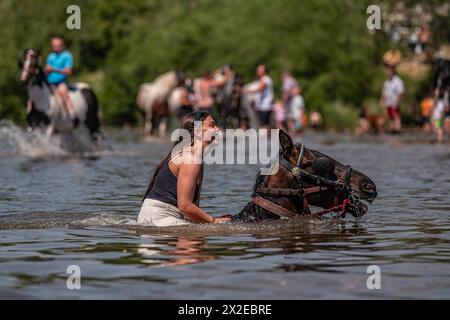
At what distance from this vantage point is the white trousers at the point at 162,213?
34.1ft

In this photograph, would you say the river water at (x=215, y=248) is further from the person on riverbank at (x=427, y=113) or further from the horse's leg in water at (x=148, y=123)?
the person on riverbank at (x=427, y=113)

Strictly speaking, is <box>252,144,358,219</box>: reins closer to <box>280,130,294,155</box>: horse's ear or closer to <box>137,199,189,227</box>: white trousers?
<box>280,130,294,155</box>: horse's ear

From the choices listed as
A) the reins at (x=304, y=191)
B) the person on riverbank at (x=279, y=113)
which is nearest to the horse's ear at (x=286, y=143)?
the reins at (x=304, y=191)

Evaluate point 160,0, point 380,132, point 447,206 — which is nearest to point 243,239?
point 447,206

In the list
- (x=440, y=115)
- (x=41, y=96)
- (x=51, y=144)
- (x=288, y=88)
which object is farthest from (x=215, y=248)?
(x=288, y=88)

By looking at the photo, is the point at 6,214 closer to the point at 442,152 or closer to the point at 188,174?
the point at 188,174

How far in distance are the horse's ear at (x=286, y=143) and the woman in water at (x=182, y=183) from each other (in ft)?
2.28

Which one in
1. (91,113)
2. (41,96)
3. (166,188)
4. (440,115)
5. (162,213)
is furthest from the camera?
(440,115)

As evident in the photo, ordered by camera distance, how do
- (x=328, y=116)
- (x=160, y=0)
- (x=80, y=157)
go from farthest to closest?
(x=160, y=0), (x=328, y=116), (x=80, y=157)

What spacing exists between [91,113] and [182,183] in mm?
15506

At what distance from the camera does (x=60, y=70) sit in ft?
76.2

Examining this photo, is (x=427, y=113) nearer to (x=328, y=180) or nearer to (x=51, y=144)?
(x=51, y=144)
